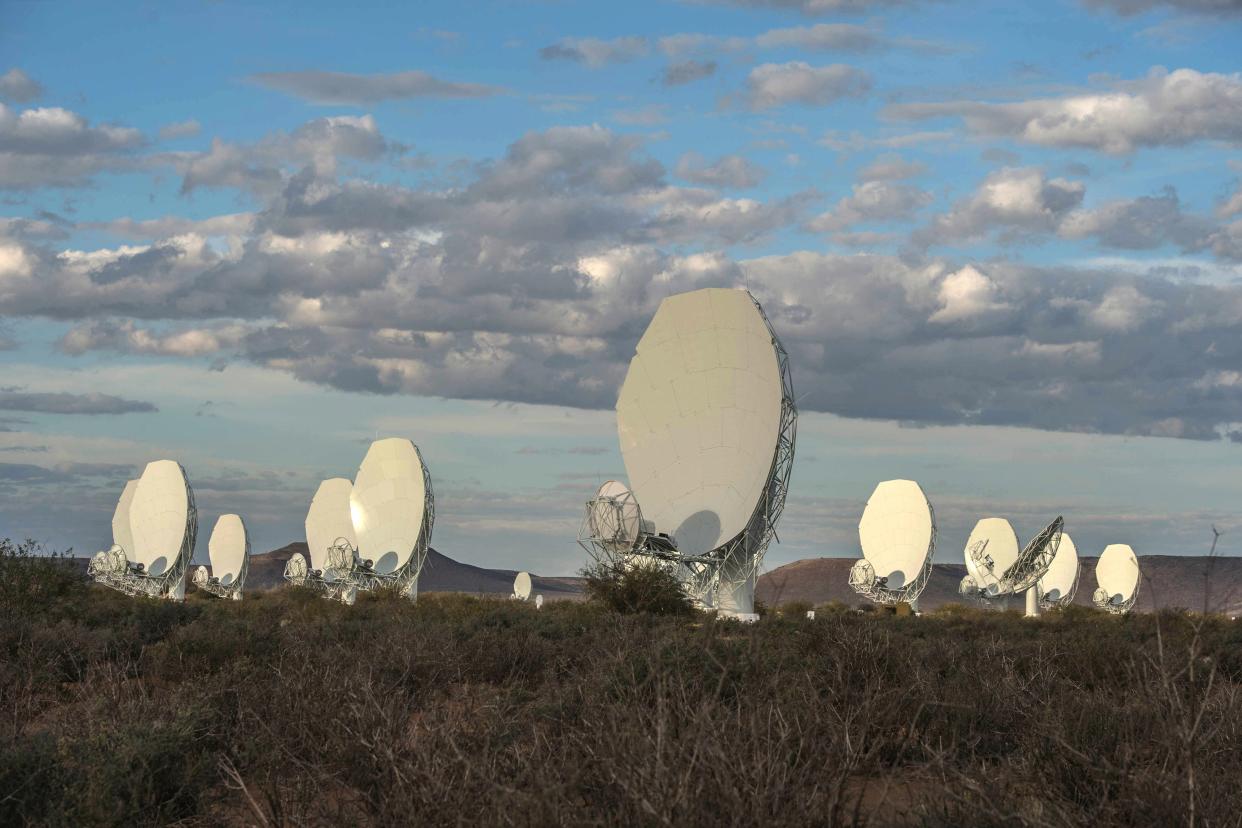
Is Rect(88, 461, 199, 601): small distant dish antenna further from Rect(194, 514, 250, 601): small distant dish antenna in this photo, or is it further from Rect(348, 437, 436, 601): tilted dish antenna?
Rect(348, 437, 436, 601): tilted dish antenna

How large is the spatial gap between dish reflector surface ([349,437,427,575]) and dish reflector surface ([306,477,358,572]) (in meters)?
7.41

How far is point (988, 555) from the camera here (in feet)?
213

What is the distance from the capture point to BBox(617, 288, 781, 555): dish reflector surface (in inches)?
Answer: 1399

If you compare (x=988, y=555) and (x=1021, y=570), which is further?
(x=988, y=555)

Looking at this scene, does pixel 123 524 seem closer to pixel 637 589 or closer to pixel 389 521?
pixel 389 521

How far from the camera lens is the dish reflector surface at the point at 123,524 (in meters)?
63.6

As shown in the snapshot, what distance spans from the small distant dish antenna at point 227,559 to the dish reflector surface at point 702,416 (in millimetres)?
33100

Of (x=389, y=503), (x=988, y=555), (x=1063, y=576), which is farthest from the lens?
(x=1063, y=576)

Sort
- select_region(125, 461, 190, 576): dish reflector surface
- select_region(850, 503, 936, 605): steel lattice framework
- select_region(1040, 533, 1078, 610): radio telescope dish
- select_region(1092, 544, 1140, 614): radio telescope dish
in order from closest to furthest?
select_region(125, 461, 190, 576): dish reflector surface < select_region(850, 503, 936, 605): steel lattice framework < select_region(1040, 533, 1078, 610): radio telescope dish < select_region(1092, 544, 1140, 614): radio telescope dish

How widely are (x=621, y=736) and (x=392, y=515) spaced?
139 feet

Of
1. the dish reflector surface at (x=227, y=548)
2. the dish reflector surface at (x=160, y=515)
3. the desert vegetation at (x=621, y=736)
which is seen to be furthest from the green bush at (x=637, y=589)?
the dish reflector surface at (x=227, y=548)

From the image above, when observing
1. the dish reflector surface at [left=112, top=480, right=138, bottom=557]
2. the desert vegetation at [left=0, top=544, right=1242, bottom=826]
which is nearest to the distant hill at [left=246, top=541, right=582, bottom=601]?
the dish reflector surface at [left=112, top=480, right=138, bottom=557]

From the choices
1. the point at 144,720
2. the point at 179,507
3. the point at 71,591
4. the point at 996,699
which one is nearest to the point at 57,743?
the point at 144,720

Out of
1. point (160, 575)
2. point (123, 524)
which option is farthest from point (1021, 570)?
point (123, 524)
